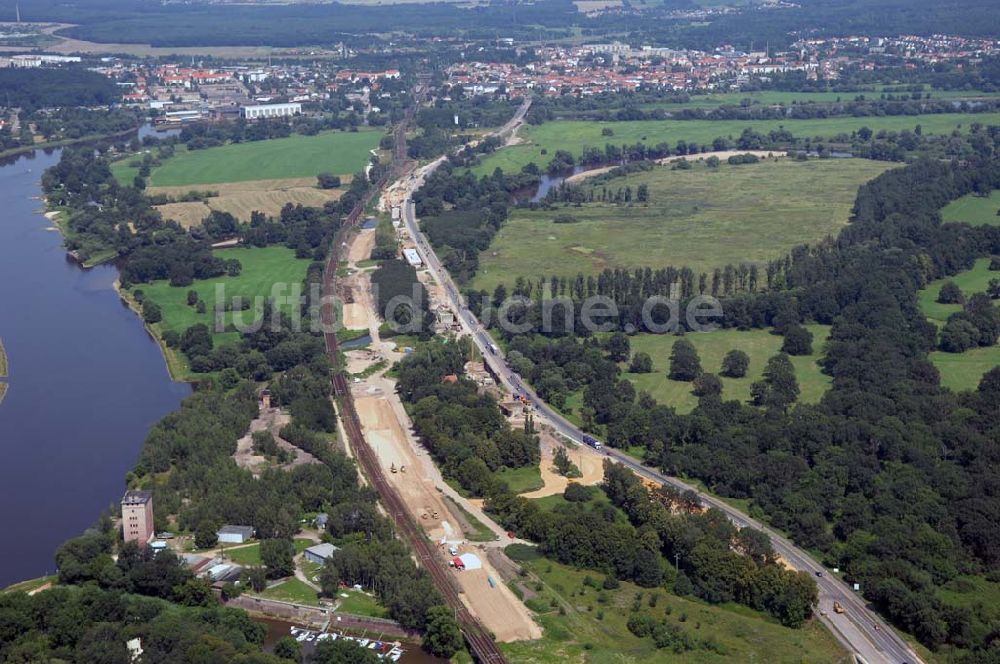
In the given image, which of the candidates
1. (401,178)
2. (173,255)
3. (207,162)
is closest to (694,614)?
(173,255)

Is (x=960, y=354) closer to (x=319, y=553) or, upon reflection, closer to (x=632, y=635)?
(x=632, y=635)

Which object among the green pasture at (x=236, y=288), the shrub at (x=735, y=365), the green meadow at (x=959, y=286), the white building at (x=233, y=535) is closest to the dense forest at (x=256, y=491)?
the white building at (x=233, y=535)

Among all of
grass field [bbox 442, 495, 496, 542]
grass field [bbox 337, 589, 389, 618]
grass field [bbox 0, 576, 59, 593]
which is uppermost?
grass field [bbox 442, 495, 496, 542]

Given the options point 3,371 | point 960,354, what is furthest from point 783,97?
point 3,371

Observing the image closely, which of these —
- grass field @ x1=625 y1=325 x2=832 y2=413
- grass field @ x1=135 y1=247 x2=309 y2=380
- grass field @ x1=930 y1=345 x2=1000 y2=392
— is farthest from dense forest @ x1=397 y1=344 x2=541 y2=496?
grass field @ x1=930 y1=345 x2=1000 y2=392

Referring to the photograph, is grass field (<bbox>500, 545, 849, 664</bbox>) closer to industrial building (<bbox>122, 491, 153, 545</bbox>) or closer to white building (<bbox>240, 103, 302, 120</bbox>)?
industrial building (<bbox>122, 491, 153, 545</bbox>)

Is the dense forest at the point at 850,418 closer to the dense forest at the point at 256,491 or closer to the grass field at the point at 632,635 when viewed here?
Result: the grass field at the point at 632,635
